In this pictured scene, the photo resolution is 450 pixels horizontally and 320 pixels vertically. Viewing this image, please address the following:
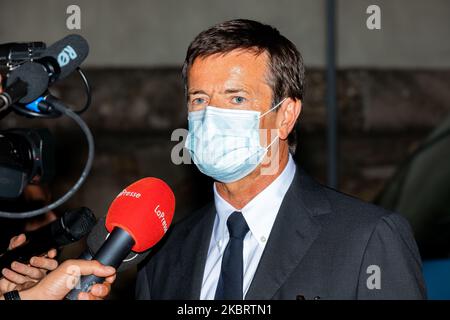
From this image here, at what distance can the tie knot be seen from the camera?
2.06m

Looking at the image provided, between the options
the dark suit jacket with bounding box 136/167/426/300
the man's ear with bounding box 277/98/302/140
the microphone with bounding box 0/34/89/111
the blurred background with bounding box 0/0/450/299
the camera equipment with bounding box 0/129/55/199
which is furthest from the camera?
the blurred background with bounding box 0/0/450/299

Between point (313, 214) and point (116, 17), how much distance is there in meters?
3.91

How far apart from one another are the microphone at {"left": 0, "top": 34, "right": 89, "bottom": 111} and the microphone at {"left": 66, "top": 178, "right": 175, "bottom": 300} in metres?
0.35

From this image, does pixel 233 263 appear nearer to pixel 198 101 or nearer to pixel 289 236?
pixel 289 236

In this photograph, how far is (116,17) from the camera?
5.62 metres

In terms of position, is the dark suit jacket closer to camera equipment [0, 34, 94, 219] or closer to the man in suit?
the man in suit

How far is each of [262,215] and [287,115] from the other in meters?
0.33

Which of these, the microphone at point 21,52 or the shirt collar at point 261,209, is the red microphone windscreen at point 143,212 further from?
the microphone at point 21,52

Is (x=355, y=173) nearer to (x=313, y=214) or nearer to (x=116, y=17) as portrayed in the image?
(x=116, y=17)

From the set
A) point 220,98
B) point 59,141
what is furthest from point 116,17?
point 220,98

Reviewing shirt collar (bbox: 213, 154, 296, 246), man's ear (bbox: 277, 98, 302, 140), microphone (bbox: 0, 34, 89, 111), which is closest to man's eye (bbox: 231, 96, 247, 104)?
man's ear (bbox: 277, 98, 302, 140)

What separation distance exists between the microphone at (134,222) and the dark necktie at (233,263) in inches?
9.2

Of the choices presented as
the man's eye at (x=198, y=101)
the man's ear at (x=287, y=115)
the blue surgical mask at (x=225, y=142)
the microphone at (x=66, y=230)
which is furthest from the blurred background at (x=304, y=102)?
the microphone at (x=66, y=230)

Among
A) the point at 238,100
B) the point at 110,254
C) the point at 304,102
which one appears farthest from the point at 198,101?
the point at 304,102
